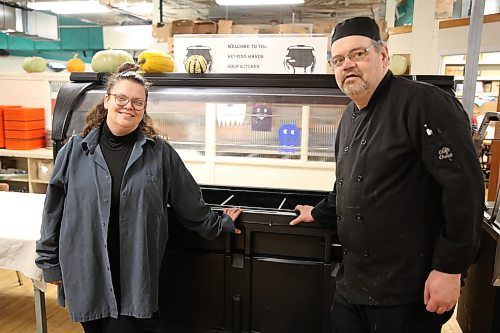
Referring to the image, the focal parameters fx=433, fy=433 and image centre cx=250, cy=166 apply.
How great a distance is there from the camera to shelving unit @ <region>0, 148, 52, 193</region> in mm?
4699

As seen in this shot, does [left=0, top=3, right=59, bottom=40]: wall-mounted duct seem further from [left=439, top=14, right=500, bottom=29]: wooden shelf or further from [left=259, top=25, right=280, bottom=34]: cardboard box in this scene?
[left=439, top=14, right=500, bottom=29]: wooden shelf

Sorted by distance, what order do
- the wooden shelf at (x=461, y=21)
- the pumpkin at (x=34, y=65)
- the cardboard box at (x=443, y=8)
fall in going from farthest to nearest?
the wooden shelf at (x=461, y=21)
the pumpkin at (x=34, y=65)
the cardboard box at (x=443, y=8)

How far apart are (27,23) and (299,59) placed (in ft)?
22.1

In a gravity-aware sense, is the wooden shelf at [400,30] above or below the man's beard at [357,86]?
above

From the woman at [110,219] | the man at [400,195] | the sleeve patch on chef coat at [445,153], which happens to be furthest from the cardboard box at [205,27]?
the sleeve patch on chef coat at [445,153]

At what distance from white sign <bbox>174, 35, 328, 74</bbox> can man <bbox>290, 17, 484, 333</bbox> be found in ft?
Result: 3.63

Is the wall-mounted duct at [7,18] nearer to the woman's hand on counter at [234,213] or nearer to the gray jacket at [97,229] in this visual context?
the gray jacket at [97,229]

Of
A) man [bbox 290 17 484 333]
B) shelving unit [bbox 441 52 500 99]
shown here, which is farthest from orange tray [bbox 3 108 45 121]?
shelving unit [bbox 441 52 500 99]

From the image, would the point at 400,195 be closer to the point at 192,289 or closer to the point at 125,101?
the point at 125,101

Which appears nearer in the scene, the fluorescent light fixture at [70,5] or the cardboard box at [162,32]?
the cardboard box at [162,32]

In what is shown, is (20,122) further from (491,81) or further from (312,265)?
(491,81)

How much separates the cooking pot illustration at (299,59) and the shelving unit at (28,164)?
322 centimetres

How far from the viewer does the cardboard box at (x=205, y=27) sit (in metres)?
3.98

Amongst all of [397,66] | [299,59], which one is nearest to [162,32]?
[299,59]
